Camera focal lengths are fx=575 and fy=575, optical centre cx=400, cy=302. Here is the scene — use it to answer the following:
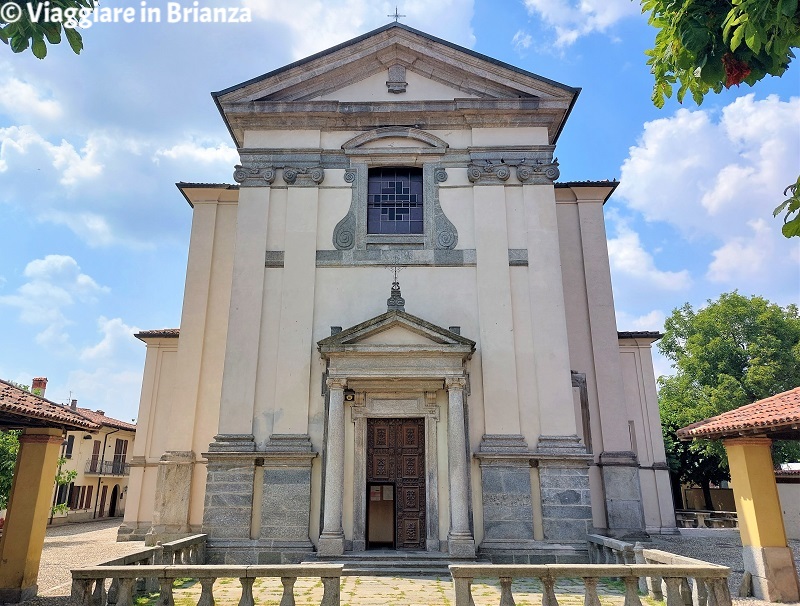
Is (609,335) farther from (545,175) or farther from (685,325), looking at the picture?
(685,325)

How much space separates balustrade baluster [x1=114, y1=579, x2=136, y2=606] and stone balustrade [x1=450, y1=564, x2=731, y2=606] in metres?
4.03

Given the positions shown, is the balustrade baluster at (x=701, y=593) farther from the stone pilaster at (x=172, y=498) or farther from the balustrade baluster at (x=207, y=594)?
the stone pilaster at (x=172, y=498)

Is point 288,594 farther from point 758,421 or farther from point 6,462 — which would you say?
point 6,462

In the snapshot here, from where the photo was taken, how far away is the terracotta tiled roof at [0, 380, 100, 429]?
8617 millimetres

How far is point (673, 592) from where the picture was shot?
7195mm

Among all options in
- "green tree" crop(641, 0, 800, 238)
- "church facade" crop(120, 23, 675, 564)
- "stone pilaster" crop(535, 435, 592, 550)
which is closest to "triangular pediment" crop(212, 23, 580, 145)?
"church facade" crop(120, 23, 675, 564)

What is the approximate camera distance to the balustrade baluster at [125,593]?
713cm

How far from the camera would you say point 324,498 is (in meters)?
11.6

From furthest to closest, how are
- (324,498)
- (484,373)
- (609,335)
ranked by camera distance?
1. (609,335)
2. (484,373)
3. (324,498)

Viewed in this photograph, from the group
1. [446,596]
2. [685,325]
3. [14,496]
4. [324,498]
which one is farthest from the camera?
[685,325]

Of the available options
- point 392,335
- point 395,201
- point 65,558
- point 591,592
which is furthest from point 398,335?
point 65,558

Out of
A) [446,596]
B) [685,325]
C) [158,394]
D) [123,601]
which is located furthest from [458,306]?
[685,325]

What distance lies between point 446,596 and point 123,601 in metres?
4.40

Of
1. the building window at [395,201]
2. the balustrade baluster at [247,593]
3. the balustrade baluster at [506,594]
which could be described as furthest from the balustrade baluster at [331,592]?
the building window at [395,201]
